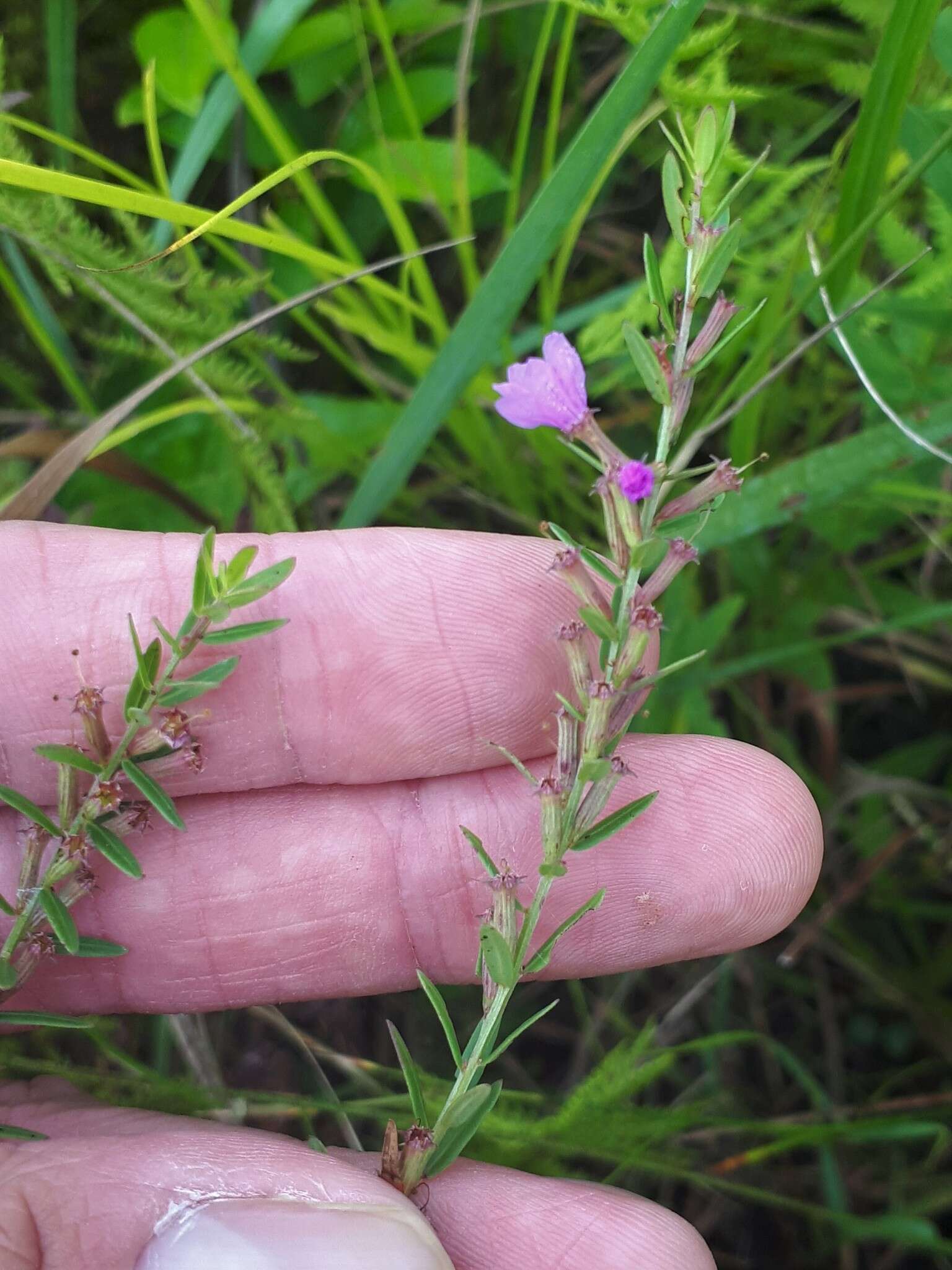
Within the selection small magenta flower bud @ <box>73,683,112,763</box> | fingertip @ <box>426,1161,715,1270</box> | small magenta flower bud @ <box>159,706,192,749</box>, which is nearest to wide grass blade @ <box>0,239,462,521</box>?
small magenta flower bud @ <box>73,683,112,763</box>

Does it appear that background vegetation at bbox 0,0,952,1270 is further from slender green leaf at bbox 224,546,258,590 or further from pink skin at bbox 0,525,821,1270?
slender green leaf at bbox 224,546,258,590

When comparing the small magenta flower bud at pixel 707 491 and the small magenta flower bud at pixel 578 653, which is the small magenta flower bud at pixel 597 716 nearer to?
the small magenta flower bud at pixel 578 653

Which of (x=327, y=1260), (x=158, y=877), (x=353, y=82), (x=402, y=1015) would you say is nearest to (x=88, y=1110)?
(x=158, y=877)

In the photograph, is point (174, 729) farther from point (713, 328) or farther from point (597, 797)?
point (713, 328)

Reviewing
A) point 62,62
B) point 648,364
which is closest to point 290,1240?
point 648,364

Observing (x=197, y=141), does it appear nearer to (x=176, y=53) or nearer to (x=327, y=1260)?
(x=176, y=53)
